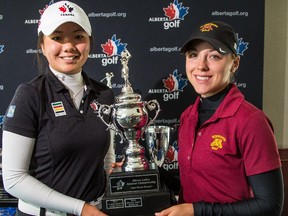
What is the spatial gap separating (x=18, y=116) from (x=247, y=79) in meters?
1.66

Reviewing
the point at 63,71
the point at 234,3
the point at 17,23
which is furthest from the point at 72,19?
the point at 234,3

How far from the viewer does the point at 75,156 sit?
3.73 feet

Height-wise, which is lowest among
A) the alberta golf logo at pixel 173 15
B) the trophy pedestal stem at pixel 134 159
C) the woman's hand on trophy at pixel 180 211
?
the woman's hand on trophy at pixel 180 211

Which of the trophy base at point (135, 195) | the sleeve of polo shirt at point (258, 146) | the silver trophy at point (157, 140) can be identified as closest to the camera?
the sleeve of polo shirt at point (258, 146)

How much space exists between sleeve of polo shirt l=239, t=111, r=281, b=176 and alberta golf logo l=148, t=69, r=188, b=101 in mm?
1299

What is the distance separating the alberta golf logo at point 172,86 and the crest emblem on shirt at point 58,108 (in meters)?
1.11

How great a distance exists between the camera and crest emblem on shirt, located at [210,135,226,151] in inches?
37.8

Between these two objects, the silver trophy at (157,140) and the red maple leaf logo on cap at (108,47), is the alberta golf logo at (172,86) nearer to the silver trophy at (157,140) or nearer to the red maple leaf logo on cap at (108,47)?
the red maple leaf logo on cap at (108,47)

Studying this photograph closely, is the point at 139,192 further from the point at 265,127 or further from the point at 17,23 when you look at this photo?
the point at 17,23

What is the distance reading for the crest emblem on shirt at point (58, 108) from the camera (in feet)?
3.69

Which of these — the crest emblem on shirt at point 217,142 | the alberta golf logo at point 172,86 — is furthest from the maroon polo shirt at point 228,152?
the alberta golf logo at point 172,86

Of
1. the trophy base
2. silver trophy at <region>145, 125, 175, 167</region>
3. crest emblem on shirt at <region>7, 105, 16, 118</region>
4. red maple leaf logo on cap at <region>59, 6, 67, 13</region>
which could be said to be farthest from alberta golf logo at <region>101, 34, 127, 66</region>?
the trophy base

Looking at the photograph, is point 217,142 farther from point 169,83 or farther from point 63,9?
point 169,83

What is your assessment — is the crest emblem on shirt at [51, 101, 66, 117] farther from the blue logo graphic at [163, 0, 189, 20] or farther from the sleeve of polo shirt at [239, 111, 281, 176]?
the blue logo graphic at [163, 0, 189, 20]
